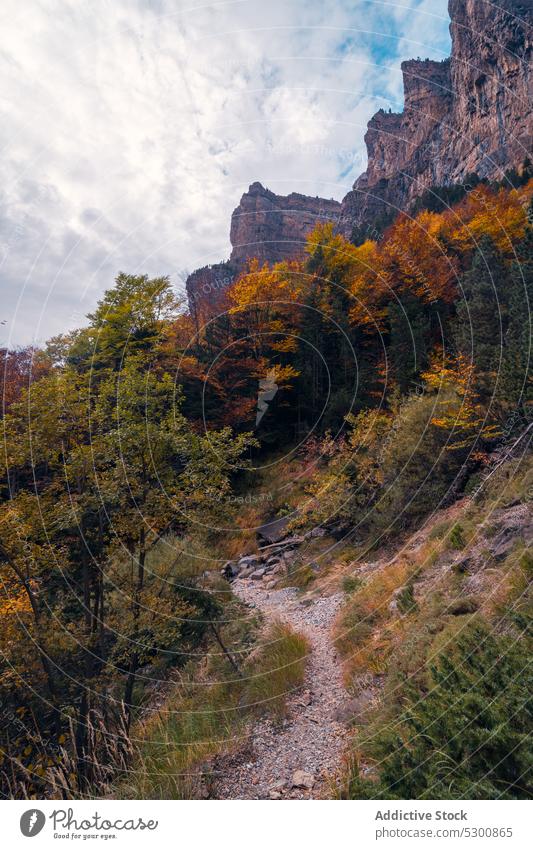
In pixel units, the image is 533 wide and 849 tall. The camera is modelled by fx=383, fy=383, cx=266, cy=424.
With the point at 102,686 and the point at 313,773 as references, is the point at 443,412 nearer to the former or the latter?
the point at 313,773

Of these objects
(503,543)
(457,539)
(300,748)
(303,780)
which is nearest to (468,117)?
(457,539)

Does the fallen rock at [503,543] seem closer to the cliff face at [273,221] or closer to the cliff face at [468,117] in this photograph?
the cliff face at [468,117]

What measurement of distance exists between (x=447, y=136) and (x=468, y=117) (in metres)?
8.62

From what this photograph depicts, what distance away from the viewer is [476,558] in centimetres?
696

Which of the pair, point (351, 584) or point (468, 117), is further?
point (468, 117)

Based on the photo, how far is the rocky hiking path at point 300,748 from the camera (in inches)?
165

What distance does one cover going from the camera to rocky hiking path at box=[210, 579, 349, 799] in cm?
418

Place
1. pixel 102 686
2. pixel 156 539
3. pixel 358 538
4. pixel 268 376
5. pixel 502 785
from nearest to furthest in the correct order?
pixel 502 785
pixel 102 686
pixel 156 539
pixel 358 538
pixel 268 376

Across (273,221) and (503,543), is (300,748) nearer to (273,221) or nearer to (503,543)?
(503,543)

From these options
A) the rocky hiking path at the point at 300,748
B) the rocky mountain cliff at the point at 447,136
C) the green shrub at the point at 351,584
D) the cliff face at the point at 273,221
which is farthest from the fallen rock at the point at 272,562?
the cliff face at the point at 273,221

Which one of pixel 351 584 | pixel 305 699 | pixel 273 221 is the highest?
pixel 273 221

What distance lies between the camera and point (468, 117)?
63344 mm

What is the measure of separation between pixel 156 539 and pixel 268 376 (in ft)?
49.3

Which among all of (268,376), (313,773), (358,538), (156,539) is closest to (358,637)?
(313,773)
